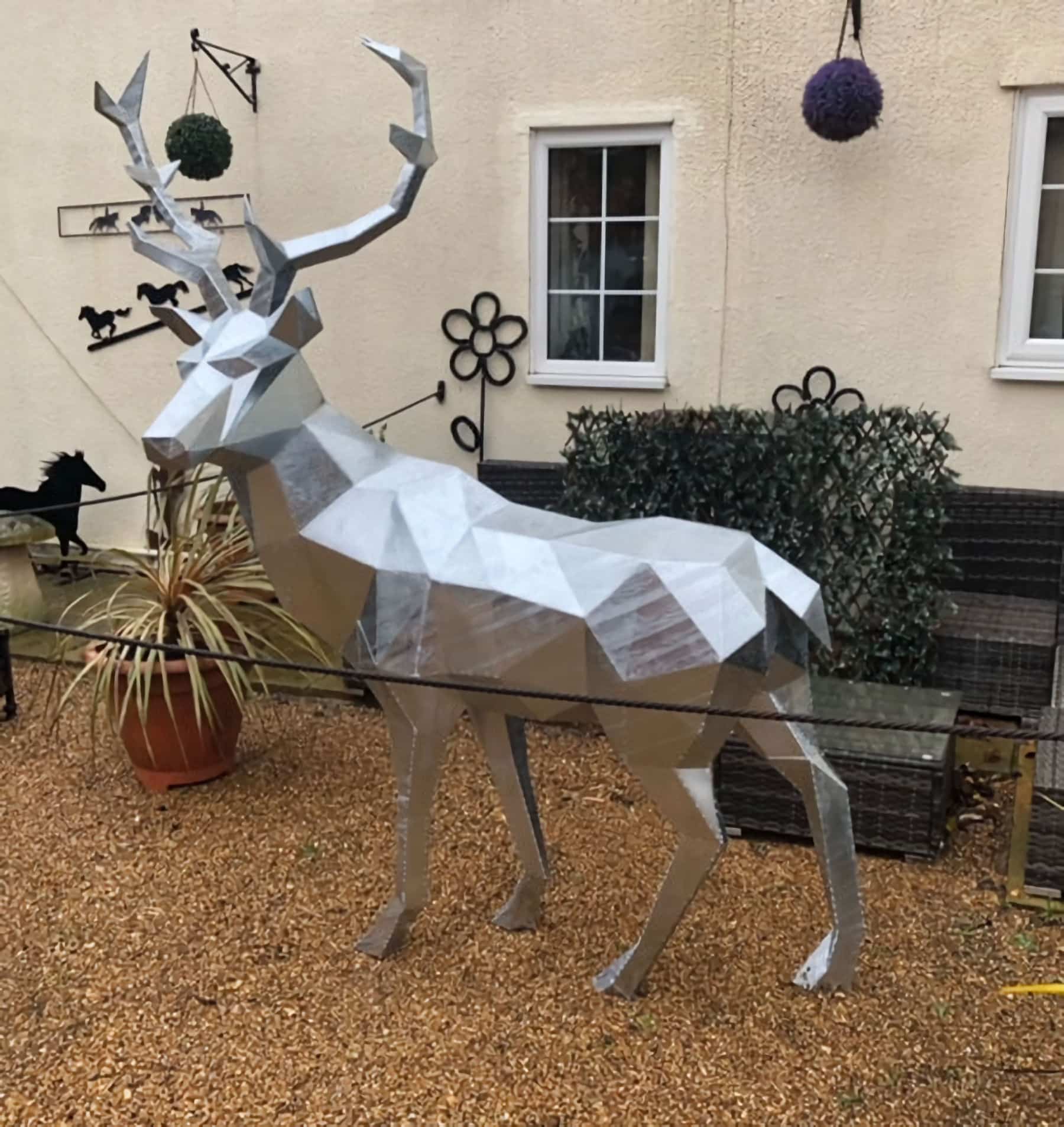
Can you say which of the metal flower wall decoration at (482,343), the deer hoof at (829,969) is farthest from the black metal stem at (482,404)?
the deer hoof at (829,969)

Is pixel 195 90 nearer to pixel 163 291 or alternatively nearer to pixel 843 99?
pixel 163 291

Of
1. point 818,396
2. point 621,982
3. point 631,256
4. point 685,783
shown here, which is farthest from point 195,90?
point 621,982

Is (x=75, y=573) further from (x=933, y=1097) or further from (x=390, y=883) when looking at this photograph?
(x=933, y=1097)

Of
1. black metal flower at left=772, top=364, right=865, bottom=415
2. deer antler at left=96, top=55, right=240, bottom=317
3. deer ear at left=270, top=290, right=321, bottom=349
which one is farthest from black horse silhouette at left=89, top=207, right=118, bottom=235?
deer ear at left=270, top=290, right=321, bottom=349

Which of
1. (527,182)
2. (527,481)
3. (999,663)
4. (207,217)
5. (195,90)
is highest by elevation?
(195,90)

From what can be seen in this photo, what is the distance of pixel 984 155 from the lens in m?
5.32

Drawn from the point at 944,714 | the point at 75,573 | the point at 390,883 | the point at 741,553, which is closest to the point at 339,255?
the point at 741,553

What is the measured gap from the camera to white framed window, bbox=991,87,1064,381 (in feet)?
17.3

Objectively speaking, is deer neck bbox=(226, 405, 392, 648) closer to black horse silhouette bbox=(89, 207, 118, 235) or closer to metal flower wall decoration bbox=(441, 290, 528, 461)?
metal flower wall decoration bbox=(441, 290, 528, 461)

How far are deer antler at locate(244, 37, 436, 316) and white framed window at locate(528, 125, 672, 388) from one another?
336 cm

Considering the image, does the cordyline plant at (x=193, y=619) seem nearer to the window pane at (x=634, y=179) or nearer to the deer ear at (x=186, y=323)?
the deer ear at (x=186, y=323)

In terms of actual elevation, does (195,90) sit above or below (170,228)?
above

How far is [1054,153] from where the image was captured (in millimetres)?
5414

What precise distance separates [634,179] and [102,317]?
12.5 ft
